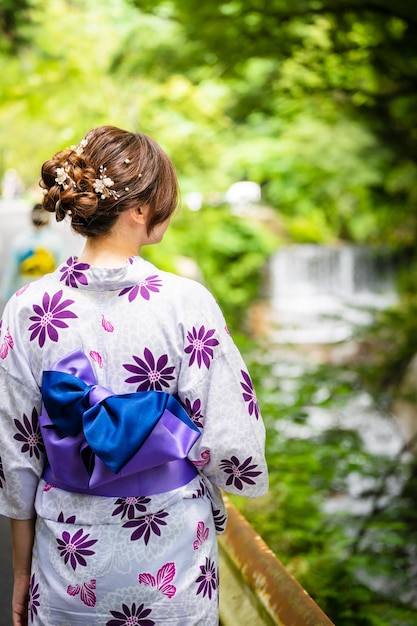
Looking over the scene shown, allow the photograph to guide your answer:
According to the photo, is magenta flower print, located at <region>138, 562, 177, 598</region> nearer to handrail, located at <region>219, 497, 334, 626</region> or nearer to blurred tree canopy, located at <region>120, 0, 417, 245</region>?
handrail, located at <region>219, 497, 334, 626</region>

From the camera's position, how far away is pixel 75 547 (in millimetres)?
1425

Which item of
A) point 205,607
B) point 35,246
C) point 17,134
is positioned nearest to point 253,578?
point 205,607

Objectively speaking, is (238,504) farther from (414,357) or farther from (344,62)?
(344,62)

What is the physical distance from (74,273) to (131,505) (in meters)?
0.48

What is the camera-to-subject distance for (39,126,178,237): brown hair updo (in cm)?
140

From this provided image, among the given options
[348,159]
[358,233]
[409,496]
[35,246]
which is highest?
[35,246]

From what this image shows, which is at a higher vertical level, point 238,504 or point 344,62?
point 344,62

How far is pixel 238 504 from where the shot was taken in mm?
4332

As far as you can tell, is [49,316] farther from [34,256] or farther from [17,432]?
[34,256]

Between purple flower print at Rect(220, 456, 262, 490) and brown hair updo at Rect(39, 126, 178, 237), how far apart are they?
20.3 inches

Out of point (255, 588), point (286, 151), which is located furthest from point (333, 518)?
point (286, 151)

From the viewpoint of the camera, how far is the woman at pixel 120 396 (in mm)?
1406

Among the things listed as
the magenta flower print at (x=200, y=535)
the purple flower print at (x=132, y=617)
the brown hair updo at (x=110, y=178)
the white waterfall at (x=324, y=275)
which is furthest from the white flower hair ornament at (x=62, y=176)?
the white waterfall at (x=324, y=275)

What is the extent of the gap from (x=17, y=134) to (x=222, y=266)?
7.59 meters
